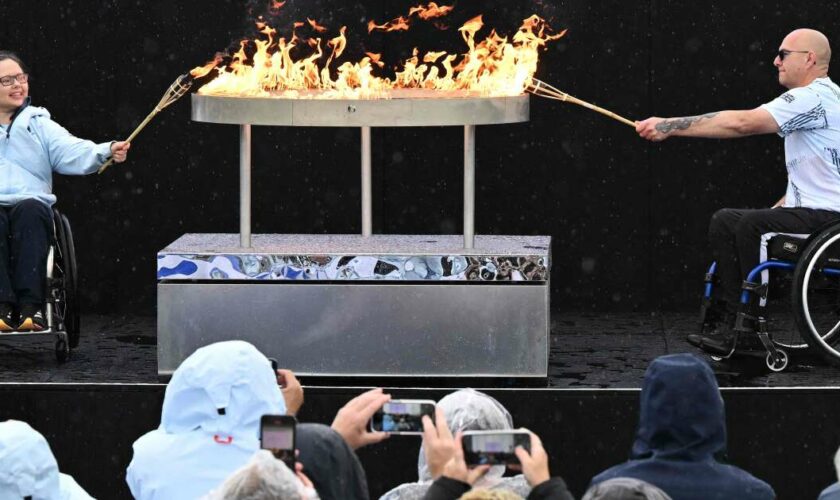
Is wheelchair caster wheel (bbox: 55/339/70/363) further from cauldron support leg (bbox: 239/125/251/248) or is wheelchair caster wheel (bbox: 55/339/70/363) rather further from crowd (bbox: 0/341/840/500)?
crowd (bbox: 0/341/840/500)

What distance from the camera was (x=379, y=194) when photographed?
8.98 meters

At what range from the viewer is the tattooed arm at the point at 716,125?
740cm

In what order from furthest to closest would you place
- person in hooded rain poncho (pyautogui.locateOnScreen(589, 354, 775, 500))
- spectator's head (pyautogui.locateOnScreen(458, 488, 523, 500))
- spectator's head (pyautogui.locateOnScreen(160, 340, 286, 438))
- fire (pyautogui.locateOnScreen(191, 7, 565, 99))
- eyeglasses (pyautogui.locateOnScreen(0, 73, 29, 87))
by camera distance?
eyeglasses (pyautogui.locateOnScreen(0, 73, 29, 87)) → fire (pyautogui.locateOnScreen(191, 7, 565, 99)) → person in hooded rain poncho (pyautogui.locateOnScreen(589, 354, 775, 500)) → spectator's head (pyautogui.locateOnScreen(160, 340, 286, 438)) → spectator's head (pyautogui.locateOnScreen(458, 488, 523, 500))

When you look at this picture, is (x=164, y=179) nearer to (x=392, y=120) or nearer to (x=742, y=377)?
(x=392, y=120)

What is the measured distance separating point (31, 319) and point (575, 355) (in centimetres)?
227

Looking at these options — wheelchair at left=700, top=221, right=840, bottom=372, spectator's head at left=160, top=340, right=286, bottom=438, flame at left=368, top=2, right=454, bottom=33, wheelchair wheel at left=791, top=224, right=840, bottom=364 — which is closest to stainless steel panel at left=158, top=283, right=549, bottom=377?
wheelchair at left=700, top=221, right=840, bottom=372

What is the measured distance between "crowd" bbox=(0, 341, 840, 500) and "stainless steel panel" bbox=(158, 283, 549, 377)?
2555 mm

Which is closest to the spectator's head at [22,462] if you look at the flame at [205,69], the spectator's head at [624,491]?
the spectator's head at [624,491]

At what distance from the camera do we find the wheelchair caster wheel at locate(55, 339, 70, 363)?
292 inches

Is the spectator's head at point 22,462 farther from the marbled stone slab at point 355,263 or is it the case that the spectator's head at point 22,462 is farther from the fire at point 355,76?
the fire at point 355,76

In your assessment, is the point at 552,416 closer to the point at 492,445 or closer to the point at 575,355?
the point at 575,355

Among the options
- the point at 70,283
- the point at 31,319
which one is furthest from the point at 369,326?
the point at 31,319

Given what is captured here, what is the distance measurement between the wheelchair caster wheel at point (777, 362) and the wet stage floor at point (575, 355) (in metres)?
0.04

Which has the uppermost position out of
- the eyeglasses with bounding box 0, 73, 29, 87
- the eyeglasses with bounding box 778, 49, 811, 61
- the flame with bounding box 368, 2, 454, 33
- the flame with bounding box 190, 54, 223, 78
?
the flame with bounding box 368, 2, 454, 33
